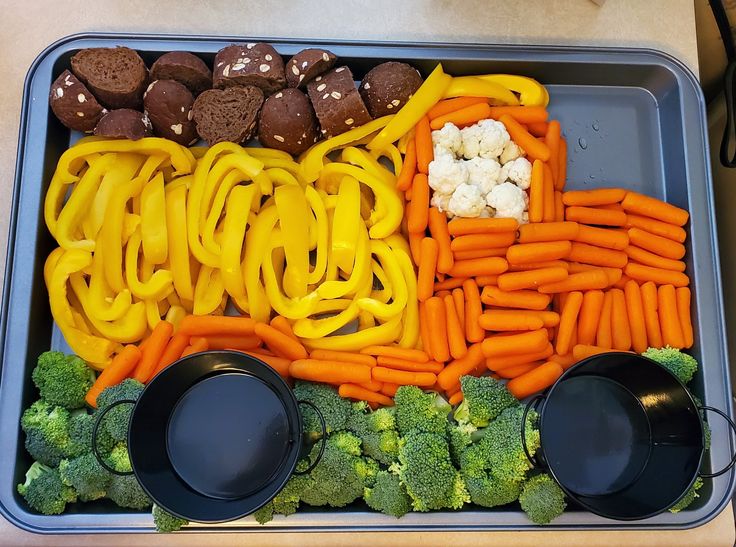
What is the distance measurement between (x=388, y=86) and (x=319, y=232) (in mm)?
345

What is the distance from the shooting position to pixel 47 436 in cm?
129

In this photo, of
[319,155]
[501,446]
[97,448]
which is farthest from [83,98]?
[501,446]

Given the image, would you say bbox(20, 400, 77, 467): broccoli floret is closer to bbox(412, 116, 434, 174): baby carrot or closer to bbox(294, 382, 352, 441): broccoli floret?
bbox(294, 382, 352, 441): broccoli floret

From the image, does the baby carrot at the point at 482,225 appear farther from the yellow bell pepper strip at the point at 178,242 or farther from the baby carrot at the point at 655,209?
the yellow bell pepper strip at the point at 178,242

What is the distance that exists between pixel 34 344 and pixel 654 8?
161cm

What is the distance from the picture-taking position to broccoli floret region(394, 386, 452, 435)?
1.28 metres

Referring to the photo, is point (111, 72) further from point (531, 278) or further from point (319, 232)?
point (531, 278)

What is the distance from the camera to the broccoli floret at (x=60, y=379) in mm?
1309

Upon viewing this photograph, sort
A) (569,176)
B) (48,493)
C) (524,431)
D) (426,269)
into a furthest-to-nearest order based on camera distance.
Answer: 1. (569,176)
2. (426,269)
3. (48,493)
4. (524,431)

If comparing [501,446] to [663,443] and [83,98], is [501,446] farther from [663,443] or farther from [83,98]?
[83,98]

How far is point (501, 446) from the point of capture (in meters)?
1.25

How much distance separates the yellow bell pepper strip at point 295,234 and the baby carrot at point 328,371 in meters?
0.15

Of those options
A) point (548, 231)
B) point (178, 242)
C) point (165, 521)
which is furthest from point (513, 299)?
point (165, 521)

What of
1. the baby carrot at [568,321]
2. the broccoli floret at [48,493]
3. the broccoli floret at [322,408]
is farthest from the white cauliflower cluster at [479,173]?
the broccoli floret at [48,493]
